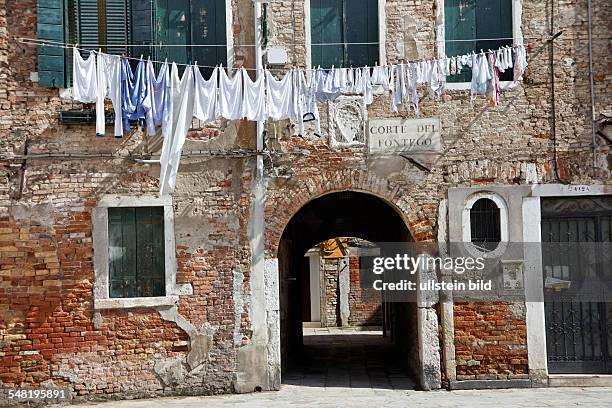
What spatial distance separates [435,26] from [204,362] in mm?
5823

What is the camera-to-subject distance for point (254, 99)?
36.1ft

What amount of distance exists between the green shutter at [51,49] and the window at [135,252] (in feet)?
6.54

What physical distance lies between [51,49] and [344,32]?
163 inches

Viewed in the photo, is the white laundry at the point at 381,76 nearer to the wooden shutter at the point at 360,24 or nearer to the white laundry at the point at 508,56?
the wooden shutter at the point at 360,24

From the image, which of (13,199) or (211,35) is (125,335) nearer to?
(13,199)

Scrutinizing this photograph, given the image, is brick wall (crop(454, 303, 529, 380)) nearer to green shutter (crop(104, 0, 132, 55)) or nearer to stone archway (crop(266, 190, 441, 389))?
stone archway (crop(266, 190, 441, 389))

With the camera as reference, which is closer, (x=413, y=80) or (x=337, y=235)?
(x=413, y=80)

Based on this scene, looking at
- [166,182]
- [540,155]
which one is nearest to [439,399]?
[540,155]

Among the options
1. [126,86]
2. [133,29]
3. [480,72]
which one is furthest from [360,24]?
[126,86]

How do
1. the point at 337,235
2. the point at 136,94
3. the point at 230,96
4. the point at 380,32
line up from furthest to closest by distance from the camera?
the point at 337,235, the point at 380,32, the point at 230,96, the point at 136,94

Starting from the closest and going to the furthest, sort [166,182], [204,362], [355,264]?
[166,182]
[204,362]
[355,264]

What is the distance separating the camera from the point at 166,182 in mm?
10891

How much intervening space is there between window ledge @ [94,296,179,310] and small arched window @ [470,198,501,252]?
14.6 feet

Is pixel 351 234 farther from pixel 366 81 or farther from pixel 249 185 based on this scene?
pixel 366 81
